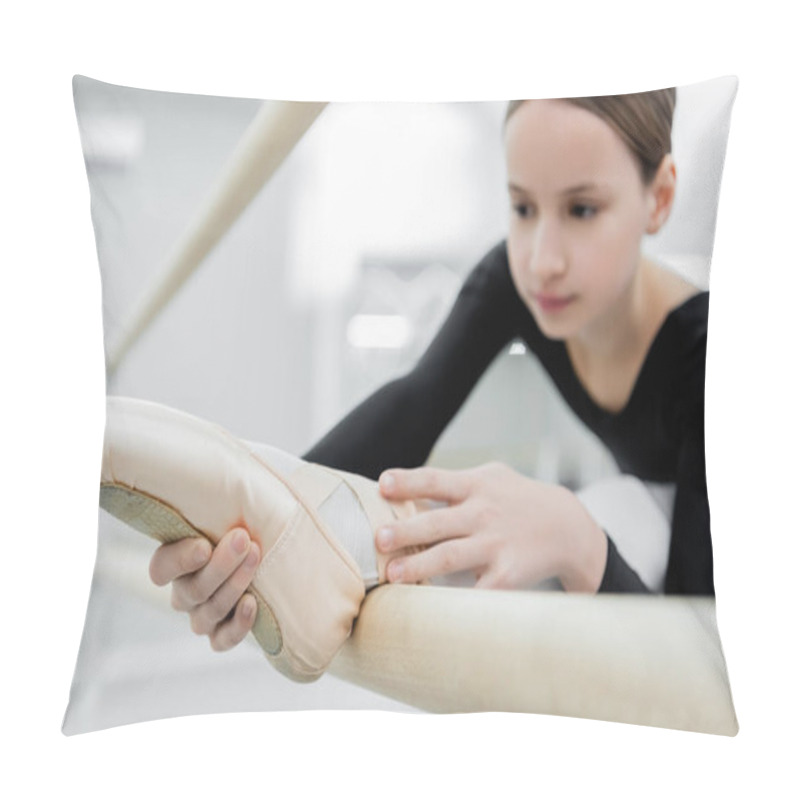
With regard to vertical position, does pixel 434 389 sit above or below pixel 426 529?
above

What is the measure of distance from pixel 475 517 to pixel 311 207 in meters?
0.49

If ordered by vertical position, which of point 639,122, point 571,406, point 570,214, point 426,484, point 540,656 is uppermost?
point 639,122

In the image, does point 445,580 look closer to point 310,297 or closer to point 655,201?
point 310,297

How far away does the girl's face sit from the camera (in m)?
1.54

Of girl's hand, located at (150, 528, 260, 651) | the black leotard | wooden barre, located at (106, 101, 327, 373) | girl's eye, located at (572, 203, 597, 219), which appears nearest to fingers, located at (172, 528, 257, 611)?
girl's hand, located at (150, 528, 260, 651)

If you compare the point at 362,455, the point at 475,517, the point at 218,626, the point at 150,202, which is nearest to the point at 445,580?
the point at 475,517

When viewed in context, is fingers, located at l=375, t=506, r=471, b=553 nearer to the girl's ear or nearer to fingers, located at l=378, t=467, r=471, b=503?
fingers, located at l=378, t=467, r=471, b=503

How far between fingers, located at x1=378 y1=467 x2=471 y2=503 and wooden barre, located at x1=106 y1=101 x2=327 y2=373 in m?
0.39

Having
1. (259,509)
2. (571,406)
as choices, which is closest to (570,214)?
(571,406)

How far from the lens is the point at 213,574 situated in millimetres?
1509

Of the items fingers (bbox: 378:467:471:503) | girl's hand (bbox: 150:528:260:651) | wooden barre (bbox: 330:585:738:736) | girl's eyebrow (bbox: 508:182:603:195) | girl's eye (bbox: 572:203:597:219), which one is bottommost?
wooden barre (bbox: 330:585:738:736)

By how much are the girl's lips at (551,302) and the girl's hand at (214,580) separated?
516mm

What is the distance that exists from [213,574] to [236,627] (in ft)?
0.27

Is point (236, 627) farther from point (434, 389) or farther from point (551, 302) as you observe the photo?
point (551, 302)
